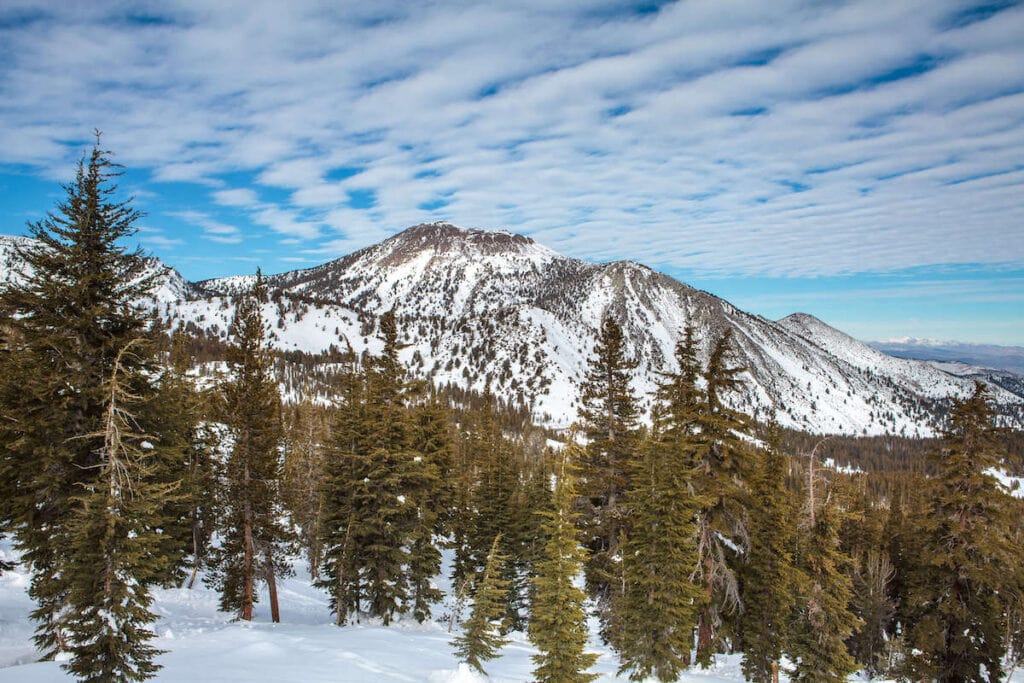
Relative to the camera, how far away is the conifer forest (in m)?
12.9

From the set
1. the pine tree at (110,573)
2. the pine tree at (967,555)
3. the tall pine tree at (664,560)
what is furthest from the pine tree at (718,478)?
the pine tree at (110,573)

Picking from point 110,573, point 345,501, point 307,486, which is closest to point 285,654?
point 345,501

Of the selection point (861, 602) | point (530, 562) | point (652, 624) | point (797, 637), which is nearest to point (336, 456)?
point (530, 562)

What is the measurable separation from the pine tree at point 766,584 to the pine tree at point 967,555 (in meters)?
5.06

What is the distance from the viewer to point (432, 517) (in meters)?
31.5

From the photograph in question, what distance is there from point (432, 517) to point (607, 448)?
1223cm

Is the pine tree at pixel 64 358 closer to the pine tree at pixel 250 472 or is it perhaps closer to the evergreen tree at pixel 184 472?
the evergreen tree at pixel 184 472

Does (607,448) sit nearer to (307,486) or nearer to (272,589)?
(272,589)

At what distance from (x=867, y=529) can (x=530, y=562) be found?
34.1m

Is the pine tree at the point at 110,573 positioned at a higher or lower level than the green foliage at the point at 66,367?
lower

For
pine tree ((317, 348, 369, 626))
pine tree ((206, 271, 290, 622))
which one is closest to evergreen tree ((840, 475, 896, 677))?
pine tree ((317, 348, 369, 626))

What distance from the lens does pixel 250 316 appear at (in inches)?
1126

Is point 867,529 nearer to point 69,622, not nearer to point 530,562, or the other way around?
point 530,562

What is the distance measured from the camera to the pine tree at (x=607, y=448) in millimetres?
25141
